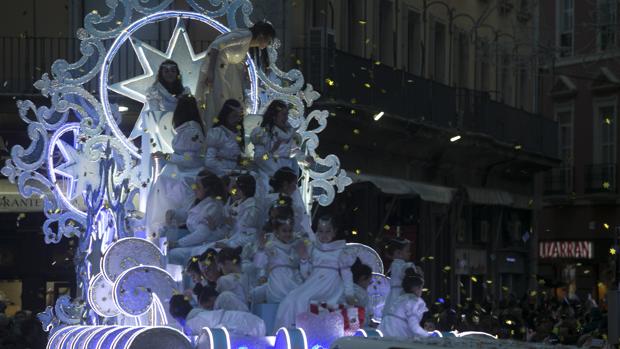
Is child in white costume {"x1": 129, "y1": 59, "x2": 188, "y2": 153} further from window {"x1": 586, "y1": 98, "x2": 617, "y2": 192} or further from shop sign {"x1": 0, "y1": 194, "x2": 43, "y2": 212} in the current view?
window {"x1": 586, "y1": 98, "x2": 617, "y2": 192}

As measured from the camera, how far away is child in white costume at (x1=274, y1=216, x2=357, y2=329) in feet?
52.2

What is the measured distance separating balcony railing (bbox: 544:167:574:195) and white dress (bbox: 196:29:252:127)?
3000cm

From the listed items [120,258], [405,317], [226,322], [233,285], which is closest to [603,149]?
[120,258]

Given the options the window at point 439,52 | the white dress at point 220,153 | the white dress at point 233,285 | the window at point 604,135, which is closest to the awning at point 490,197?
the window at point 439,52

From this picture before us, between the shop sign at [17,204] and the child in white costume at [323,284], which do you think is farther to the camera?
the shop sign at [17,204]

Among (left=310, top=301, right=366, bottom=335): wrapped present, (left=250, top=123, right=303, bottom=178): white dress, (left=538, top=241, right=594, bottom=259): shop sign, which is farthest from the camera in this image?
(left=538, top=241, right=594, bottom=259): shop sign

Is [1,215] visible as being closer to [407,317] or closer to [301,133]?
[301,133]

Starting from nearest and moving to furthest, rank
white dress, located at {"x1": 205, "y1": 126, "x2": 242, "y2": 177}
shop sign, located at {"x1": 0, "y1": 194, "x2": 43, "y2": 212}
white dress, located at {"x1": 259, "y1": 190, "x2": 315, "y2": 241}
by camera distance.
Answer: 1. white dress, located at {"x1": 259, "y1": 190, "x2": 315, "y2": 241}
2. white dress, located at {"x1": 205, "y1": 126, "x2": 242, "y2": 177}
3. shop sign, located at {"x1": 0, "y1": 194, "x2": 43, "y2": 212}

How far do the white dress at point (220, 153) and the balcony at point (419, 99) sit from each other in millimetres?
5979

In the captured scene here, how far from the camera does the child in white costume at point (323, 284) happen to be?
52.2 ft

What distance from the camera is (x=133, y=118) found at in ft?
92.5

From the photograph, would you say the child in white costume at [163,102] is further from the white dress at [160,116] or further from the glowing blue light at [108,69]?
the glowing blue light at [108,69]

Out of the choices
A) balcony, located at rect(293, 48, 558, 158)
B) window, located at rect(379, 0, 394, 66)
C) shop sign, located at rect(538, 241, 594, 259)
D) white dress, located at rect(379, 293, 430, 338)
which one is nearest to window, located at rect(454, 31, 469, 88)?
balcony, located at rect(293, 48, 558, 158)

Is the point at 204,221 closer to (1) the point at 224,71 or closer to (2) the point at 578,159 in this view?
(1) the point at 224,71
